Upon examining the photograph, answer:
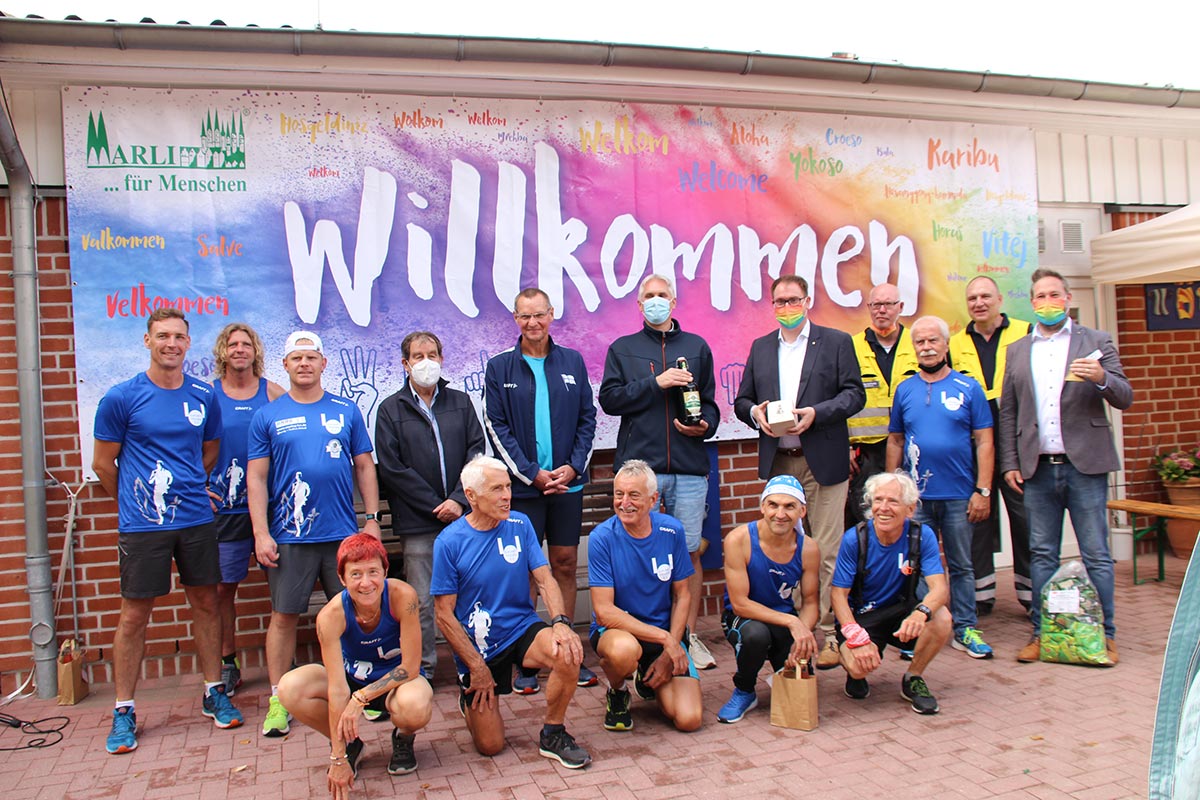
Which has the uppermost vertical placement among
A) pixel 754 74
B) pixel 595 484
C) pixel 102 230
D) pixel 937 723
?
pixel 754 74

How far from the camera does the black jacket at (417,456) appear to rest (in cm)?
504

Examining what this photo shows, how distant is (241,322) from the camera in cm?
548

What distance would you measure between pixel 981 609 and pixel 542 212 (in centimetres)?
402

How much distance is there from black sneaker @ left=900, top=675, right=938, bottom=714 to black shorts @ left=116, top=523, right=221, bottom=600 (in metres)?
3.60

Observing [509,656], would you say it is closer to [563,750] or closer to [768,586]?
[563,750]

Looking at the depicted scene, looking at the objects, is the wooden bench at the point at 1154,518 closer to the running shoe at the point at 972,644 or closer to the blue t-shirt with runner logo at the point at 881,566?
the running shoe at the point at 972,644

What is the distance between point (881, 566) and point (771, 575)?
0.61 meters

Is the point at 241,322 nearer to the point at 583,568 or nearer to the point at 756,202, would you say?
the point at 583,568

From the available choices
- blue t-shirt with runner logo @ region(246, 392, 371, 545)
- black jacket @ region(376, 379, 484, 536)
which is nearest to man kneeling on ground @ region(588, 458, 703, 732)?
black jacket @ region(376, 379, 484, 536)

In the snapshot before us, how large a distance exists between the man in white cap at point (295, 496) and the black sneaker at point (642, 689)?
1587 mm

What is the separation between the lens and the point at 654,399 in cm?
534

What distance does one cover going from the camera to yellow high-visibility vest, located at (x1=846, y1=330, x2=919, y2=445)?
595cm

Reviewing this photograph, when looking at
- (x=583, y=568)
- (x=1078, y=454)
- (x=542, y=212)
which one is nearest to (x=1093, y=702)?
(x=1078, y=454)

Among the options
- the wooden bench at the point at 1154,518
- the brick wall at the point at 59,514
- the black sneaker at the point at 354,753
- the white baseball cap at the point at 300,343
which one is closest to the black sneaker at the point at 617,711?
the black sneaker at the point at 354,753
